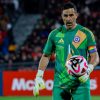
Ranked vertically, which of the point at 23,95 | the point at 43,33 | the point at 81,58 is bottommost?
the point at 23,95

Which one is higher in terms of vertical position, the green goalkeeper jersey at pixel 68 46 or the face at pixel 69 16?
the face at pixel 69 16

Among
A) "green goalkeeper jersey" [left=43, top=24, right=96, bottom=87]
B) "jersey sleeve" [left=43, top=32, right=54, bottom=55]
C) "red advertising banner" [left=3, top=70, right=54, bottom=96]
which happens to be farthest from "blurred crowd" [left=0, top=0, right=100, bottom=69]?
"green goalkeeper jersey" [left=43, top=24, right=96, bottom=87]

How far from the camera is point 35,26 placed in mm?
24734

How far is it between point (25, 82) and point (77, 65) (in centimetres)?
1127

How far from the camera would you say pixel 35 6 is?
27.5 m

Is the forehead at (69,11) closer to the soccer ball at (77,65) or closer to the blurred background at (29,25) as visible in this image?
the soccer ball at (77,65)

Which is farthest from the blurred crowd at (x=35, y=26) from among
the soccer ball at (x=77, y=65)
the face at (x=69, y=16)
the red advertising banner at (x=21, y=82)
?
the soccer ball at (x=77, y=65)

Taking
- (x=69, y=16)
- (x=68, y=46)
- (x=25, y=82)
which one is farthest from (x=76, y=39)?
(x=25, y=82)

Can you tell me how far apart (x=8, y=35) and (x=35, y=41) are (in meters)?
1.82

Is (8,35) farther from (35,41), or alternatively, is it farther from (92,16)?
(92,16)

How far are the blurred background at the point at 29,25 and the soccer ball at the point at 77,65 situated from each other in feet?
35.9

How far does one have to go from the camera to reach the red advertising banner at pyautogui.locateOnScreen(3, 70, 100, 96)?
714 inches

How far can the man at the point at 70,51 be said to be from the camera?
751 cm


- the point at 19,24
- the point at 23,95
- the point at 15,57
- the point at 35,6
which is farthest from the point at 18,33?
the point at 23,95
